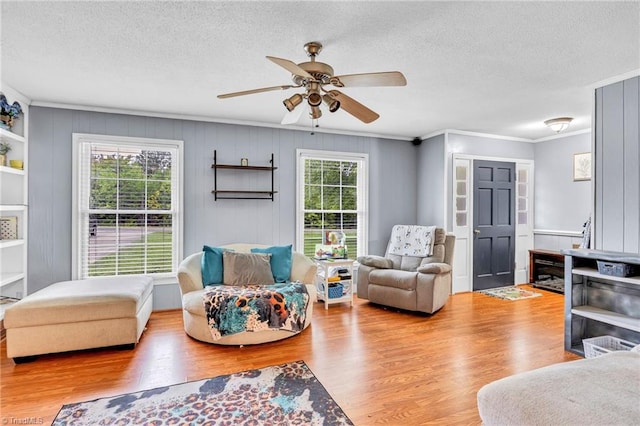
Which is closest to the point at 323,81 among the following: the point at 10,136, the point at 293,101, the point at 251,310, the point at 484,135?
the point at 293,101

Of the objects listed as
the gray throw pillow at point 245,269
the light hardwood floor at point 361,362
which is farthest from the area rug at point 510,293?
the gray throw pillow at point 245,269

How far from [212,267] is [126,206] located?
1.41 metres

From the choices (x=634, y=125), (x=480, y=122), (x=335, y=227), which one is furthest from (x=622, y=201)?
(x=335, y=227)

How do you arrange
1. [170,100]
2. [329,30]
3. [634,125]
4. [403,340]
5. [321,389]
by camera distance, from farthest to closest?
[170,100] → [403,340] → [634,125] → [321,389] → [329,30]

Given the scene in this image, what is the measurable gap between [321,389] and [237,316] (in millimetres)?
1089

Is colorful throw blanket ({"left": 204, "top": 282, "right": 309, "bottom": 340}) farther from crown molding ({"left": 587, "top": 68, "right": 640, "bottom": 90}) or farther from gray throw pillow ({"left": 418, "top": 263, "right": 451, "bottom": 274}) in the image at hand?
crown molding ({"left": 587, "top": 68, "right": 640, "bottom": 90})

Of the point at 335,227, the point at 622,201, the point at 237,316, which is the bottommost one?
the point at 237,316

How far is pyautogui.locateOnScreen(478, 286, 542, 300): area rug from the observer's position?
5.02 m

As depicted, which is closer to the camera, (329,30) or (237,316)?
(329,30)

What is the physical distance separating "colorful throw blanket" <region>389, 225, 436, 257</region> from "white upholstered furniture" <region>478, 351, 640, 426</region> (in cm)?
314

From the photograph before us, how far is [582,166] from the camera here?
5.20 m

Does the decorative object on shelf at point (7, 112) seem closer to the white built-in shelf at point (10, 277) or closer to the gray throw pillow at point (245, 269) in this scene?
the white built-in shelf at point (10, 277)

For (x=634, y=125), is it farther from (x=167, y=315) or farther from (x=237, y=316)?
(x=167, y=315)

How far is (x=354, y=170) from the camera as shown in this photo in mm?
5387
